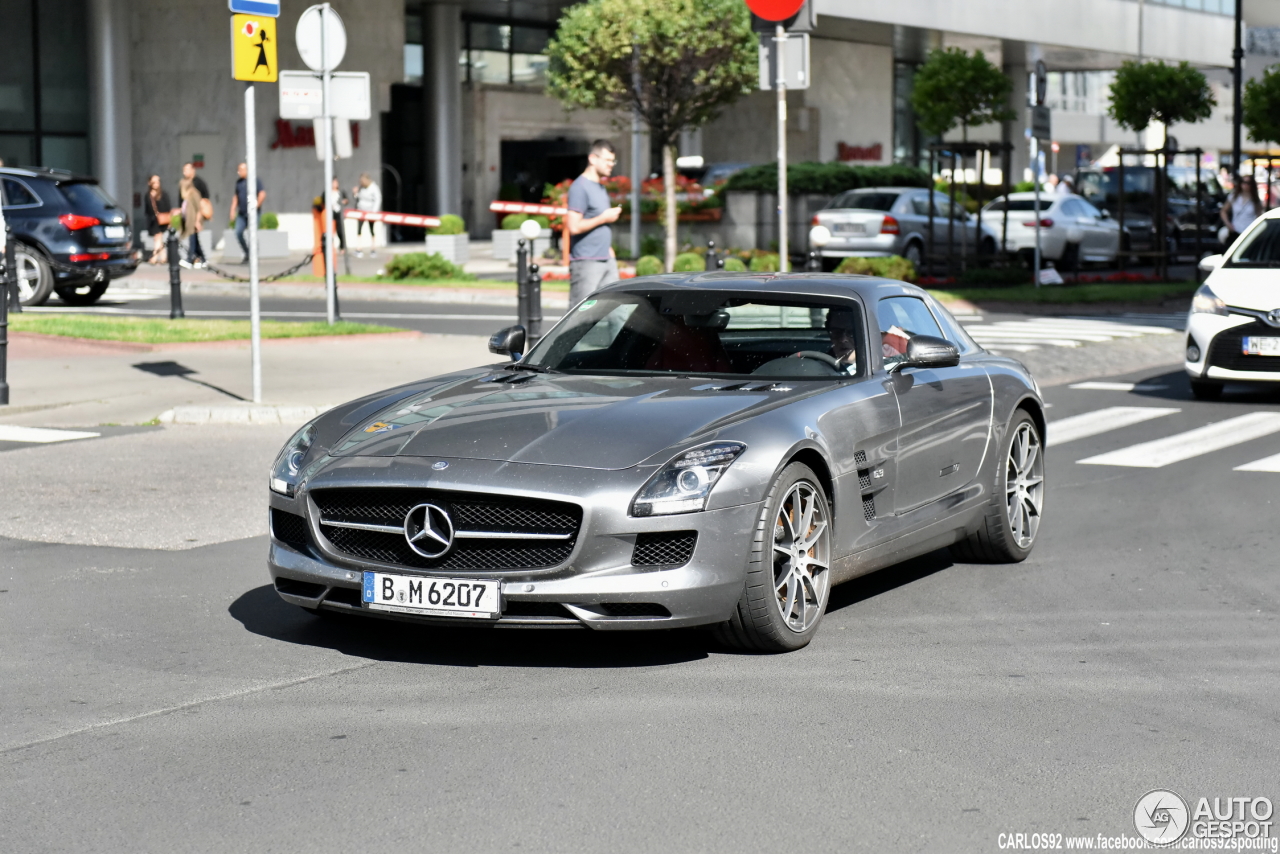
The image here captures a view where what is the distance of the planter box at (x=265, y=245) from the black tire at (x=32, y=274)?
12968mm

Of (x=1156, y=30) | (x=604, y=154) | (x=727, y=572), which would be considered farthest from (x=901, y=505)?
(x=1156, y=30)

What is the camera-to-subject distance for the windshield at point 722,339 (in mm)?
7160

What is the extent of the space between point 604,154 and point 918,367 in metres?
7.11

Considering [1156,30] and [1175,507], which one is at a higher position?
[1156,30]

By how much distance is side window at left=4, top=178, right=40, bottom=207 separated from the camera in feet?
80.8

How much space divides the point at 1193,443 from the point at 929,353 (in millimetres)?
5956

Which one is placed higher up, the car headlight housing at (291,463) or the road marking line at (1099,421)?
the car headlight housing at (291,463)

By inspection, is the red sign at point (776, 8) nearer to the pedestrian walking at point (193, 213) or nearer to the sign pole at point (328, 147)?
the sign pole at point (328, 147)

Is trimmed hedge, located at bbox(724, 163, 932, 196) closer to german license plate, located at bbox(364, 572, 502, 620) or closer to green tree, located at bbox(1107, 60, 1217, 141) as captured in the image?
green tree, located at bbox(1107, 60, 1217, 141)

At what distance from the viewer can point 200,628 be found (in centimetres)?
680

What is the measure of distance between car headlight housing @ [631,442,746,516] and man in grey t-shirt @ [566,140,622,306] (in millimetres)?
8250

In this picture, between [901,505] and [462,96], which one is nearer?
[901,505]

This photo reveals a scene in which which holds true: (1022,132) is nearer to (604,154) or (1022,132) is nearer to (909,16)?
(909,16)

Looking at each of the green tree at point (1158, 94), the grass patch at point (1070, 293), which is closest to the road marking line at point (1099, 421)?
the grass patch at point (1070, 293)
